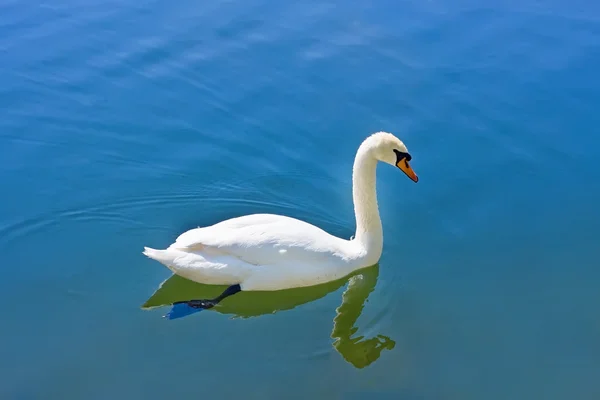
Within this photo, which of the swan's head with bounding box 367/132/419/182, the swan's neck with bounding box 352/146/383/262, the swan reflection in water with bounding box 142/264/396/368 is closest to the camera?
the swan reflection in water with bounding box 142/264/396/368

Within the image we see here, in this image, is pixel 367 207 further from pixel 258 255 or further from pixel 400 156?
pixel 258 255

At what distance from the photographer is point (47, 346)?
21.7 feet

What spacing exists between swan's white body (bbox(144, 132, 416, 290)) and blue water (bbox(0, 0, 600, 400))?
27 cm

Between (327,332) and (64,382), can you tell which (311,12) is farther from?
(64,382)

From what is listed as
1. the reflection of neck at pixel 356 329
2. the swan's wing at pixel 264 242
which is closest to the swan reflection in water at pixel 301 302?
the reflection of neck at pixel 356 329

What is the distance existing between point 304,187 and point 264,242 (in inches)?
76.8

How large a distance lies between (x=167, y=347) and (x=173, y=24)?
22.8 ft

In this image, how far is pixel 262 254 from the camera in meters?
7.02

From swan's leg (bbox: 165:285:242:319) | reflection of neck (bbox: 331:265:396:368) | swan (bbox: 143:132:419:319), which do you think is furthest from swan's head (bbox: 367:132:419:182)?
swan's leg (bbox: 165:285:242:319)

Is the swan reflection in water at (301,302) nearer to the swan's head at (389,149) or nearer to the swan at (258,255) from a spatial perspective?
the swan at (258,255)

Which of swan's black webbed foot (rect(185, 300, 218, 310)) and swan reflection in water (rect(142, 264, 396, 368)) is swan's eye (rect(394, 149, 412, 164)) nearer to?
swan reflection in water (rect(142, 264, 396, 368))

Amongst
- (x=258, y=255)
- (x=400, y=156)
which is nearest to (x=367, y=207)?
(x=400, y=156)

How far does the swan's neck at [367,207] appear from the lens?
7613 millimetres

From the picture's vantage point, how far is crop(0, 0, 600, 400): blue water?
6.58 meters
